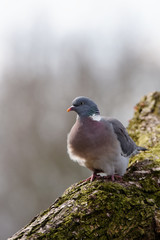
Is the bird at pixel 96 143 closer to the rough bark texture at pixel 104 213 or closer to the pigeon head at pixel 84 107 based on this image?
the pigeon head at pixel 84 107

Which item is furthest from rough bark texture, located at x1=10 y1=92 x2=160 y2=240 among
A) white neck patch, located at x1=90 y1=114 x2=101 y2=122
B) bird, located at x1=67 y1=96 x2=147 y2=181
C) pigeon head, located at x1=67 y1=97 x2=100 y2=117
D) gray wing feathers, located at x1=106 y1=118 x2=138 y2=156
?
pigeon head, located at x1=67 y1=97 x2=100 y2=117

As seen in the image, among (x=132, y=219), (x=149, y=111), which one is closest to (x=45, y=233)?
(x=132, y=219)

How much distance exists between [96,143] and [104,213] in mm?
884

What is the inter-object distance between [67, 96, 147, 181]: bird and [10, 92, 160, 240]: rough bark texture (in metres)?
0.23

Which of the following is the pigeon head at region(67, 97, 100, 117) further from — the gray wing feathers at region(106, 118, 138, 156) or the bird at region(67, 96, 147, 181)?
the gray wing feathers at region(106, 118, 138, 156)

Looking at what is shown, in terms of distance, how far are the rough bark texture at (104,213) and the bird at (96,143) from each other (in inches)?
9.0

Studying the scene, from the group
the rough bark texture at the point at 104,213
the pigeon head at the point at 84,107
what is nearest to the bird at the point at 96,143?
the pigeon head at the point at 84,107

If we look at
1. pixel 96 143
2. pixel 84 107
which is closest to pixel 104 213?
pixel 96 143

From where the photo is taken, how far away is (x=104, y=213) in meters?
2.98

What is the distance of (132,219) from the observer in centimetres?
303

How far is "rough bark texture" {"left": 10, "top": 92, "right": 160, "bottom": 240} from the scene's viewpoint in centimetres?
278

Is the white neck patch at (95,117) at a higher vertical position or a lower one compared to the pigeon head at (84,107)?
lower

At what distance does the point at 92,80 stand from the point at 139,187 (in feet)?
28.5

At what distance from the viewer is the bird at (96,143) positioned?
143 inches
